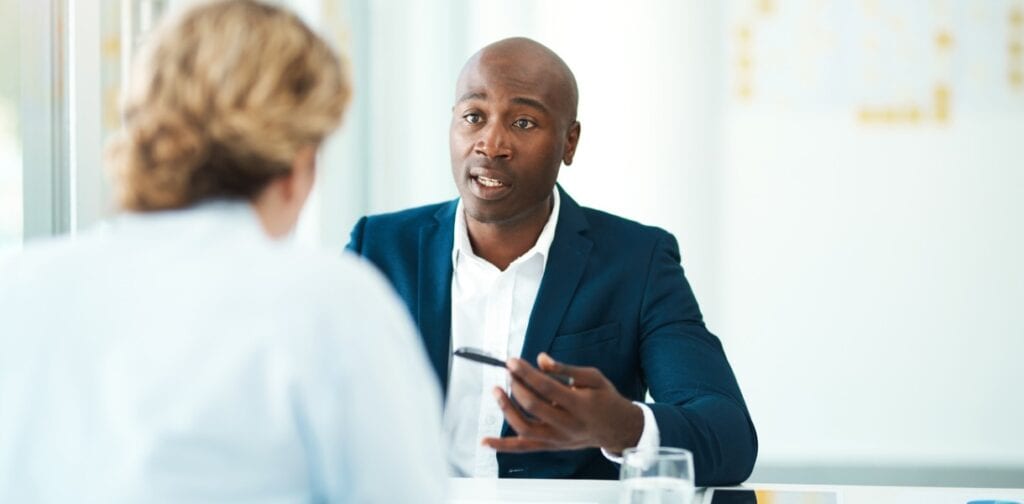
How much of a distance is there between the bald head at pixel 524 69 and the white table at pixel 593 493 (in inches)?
31.3

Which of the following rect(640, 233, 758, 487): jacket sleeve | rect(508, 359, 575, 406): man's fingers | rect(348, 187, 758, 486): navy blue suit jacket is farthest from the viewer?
rect(348, 187, 758, 486): navy blue suit jacket

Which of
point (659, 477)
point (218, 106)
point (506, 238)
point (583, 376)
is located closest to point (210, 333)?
point (218, 106)

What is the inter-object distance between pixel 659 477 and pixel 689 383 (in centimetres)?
69

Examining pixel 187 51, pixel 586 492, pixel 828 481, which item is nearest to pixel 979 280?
pixel 828 481

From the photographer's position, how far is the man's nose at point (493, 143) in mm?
2281

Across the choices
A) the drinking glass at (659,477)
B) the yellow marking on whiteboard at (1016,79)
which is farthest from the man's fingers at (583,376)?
the yellow marking on whiteboard at (1016,79)

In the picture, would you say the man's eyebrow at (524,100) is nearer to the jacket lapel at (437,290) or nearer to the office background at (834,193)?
the jacket lapel at (437,290)

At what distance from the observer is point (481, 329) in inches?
90.7

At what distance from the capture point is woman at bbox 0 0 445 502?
96cm

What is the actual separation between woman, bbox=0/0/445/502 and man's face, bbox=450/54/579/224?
1219 millimetres

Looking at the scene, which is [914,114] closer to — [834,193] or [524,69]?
[834,193]

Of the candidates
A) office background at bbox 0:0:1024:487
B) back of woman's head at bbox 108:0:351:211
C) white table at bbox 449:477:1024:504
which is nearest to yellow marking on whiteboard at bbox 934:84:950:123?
office background at bbox 0:0:1024:487

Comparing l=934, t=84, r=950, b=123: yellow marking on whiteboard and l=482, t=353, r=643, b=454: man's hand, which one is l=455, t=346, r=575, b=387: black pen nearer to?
l=482, t=353, r=643, b=454: man's hand

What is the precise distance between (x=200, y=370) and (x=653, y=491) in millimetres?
700
